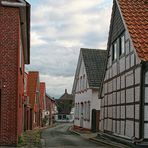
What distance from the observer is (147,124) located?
18.4 metres

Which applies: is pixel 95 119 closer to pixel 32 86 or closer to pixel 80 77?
pixel 80 77

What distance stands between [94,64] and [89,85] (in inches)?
105

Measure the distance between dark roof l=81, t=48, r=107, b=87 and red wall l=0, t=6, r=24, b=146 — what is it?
62.3 ft

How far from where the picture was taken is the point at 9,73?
1903 cm

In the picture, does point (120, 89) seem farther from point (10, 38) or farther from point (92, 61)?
point (92, 61)

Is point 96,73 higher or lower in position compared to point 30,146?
higher

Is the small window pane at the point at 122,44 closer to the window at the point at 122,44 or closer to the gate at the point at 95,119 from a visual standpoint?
the window at the point at 122,44

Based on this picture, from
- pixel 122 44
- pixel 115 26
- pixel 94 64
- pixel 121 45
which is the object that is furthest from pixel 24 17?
pixel 94 64

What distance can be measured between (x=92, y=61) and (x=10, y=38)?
2153 cm

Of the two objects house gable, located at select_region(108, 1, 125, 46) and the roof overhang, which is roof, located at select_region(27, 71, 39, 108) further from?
house gable, located at select_region(108, 1, 125, 46)

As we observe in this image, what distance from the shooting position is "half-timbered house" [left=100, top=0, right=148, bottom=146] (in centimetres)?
1848

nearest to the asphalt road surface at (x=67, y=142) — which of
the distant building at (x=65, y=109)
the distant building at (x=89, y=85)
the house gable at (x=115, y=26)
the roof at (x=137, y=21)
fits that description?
the roof at (x=137, y=21)

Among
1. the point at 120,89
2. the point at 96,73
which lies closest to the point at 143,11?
the point at 120,89

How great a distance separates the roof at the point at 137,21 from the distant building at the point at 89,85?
14.2m
